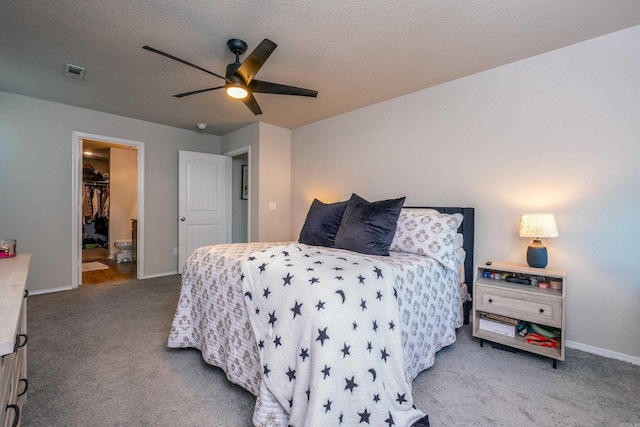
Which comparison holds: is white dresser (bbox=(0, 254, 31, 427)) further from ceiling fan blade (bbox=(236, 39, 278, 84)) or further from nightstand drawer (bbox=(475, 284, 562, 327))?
nightstand drawer (bbox=(475, 284, 562, 327))

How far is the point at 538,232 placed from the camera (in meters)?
2.15

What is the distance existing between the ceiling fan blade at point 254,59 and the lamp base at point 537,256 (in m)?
2.46

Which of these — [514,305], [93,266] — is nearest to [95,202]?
[93,266]

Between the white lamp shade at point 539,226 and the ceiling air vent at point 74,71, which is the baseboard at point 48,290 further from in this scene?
the white lamp shade at point 539,226

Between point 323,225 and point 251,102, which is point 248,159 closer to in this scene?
point 251,102

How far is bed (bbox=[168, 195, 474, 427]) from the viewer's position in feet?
4.16

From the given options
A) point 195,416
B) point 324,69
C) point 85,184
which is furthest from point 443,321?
point 85,184

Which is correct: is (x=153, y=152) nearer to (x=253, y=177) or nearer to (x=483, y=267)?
(x=253, y=177)

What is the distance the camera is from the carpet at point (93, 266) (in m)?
4.99

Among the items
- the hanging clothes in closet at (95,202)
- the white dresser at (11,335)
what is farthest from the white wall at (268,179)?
the hanging clothes in closet at (95,202)

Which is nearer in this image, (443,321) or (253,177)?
(443,321)

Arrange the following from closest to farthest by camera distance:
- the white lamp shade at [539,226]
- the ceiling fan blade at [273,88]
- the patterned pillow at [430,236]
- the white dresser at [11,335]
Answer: the white dresser at [11,335]
the white lamp shade at [539,226]
the patterned pillow at [430,236]
the ceiling fan blade at [273,88]

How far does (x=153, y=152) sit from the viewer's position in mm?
4477

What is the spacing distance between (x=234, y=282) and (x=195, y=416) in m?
0.71
